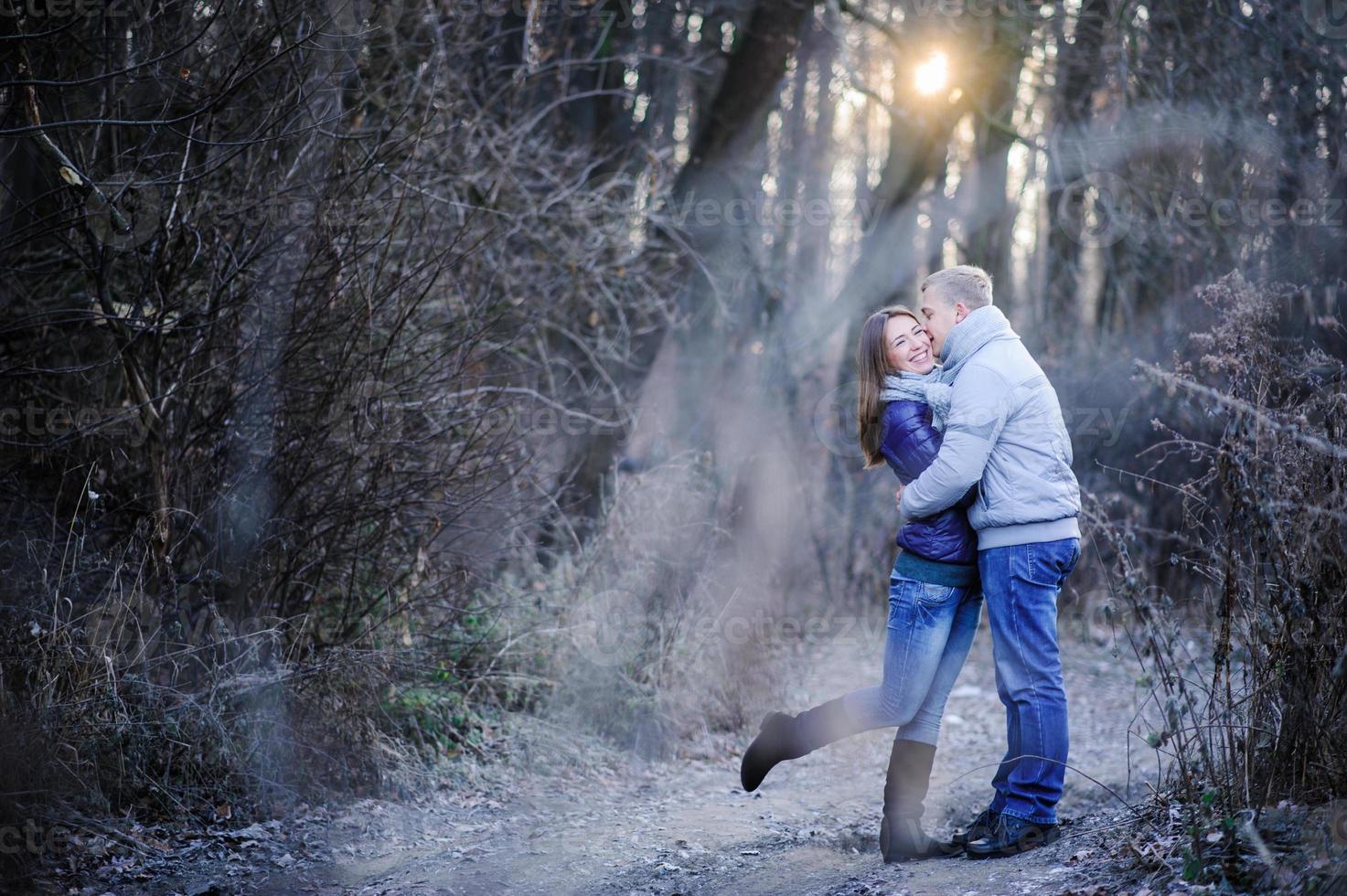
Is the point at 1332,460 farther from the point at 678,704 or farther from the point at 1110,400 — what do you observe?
the point at 1110,400

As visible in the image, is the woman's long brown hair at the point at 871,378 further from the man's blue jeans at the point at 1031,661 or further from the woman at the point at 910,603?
the man's blue jeans at the point at 1031,661

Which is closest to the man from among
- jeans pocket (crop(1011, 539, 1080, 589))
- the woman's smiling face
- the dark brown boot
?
jeans pocket (crop(1011, 539, 1080, 589))

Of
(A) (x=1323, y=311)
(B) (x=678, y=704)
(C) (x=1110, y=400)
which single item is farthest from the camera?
(C) (x=1110, y=400)

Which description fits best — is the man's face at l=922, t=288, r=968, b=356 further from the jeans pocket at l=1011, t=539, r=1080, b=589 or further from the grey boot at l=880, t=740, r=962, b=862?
the grey boot at l=880, t=740, r=962, b=862

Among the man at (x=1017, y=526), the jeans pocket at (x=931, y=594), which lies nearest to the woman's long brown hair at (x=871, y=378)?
the man at (x=1017, y=526)

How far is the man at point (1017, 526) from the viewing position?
3828mm

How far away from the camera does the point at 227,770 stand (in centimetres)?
469

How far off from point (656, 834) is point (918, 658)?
1.62m

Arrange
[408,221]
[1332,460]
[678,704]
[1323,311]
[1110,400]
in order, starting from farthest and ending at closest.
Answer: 1. [1110,400]
2. [1323,311]
3. [678,704]
4. [408,221]
5. [1332,460]

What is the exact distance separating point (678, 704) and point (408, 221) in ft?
10.6

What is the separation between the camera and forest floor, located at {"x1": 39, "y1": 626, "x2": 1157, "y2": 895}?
393 cm

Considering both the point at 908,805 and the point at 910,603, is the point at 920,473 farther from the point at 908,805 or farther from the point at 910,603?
the point at 908,805

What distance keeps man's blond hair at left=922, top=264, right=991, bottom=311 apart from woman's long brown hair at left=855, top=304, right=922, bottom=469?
0.17 m

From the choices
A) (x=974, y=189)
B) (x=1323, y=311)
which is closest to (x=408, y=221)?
(x=1323, y=311)
